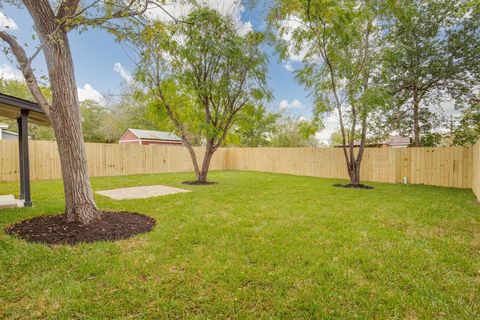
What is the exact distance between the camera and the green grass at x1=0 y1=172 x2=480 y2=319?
1831 millimetres

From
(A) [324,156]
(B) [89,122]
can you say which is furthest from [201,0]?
(B) [89,122]

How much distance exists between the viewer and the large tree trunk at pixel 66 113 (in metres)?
3.33

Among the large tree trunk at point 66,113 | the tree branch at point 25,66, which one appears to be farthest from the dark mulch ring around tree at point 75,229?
the tree branch at point 25,66

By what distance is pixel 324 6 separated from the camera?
22.5ft

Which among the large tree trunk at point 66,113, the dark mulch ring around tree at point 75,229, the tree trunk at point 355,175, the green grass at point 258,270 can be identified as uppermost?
the large tree trunk at point 66,113

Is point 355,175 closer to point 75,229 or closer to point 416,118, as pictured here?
point 416,118

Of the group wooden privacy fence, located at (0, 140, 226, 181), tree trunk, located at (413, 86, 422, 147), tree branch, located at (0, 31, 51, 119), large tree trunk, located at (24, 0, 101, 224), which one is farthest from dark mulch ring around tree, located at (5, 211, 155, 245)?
tree trunk, located at (413, 86, 422, 147)

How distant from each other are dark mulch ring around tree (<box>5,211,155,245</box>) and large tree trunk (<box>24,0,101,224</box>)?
0.58ft

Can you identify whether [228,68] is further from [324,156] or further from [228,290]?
[228,290]

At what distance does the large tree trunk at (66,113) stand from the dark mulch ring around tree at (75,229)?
0.18 m

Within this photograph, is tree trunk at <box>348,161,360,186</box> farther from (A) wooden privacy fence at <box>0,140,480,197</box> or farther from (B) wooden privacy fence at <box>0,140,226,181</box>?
(B) wooden privacy fence at <box>0,140,226,181</box>

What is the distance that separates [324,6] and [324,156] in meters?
5.90

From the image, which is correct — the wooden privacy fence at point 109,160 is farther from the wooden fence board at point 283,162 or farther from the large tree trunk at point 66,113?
the large tree trunk at point 66,113

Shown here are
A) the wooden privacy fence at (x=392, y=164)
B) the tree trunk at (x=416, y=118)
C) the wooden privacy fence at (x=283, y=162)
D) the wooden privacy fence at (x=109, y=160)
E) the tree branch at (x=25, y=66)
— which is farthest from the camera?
the tree trunk at (x=416, y=118)
